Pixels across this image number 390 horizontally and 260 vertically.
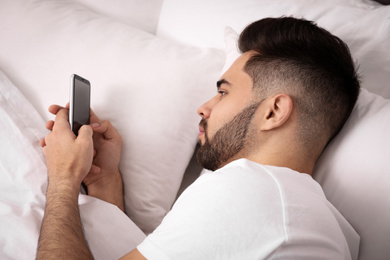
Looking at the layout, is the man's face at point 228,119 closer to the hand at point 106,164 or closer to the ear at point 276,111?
the ear at point 276,111

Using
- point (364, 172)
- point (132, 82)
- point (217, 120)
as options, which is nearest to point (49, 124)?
point (132, 82)

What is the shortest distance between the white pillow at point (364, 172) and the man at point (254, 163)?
1.4 inches

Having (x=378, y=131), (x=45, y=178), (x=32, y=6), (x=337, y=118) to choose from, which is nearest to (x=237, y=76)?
(x=337, y=118)

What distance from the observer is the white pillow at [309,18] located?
109cm

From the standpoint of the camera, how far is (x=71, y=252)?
769 mm

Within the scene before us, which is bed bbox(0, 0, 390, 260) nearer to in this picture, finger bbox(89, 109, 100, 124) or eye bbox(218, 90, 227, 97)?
finger bbox(89, 109, 100, 124)

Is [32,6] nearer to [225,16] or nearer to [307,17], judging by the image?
[225,16]

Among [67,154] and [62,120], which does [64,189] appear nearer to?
[67,154]

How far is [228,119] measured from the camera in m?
0.97

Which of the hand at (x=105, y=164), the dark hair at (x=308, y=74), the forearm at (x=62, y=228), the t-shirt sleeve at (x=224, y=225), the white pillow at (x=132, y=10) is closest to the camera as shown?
the t-shirt sleeve at (x=224, y=225)

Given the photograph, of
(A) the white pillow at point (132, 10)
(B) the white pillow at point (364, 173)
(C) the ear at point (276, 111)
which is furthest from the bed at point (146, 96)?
(C) the ear at point (276, 111)

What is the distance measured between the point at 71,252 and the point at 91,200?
26cm

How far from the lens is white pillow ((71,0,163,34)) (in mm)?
1490

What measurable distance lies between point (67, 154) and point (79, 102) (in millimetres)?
161
